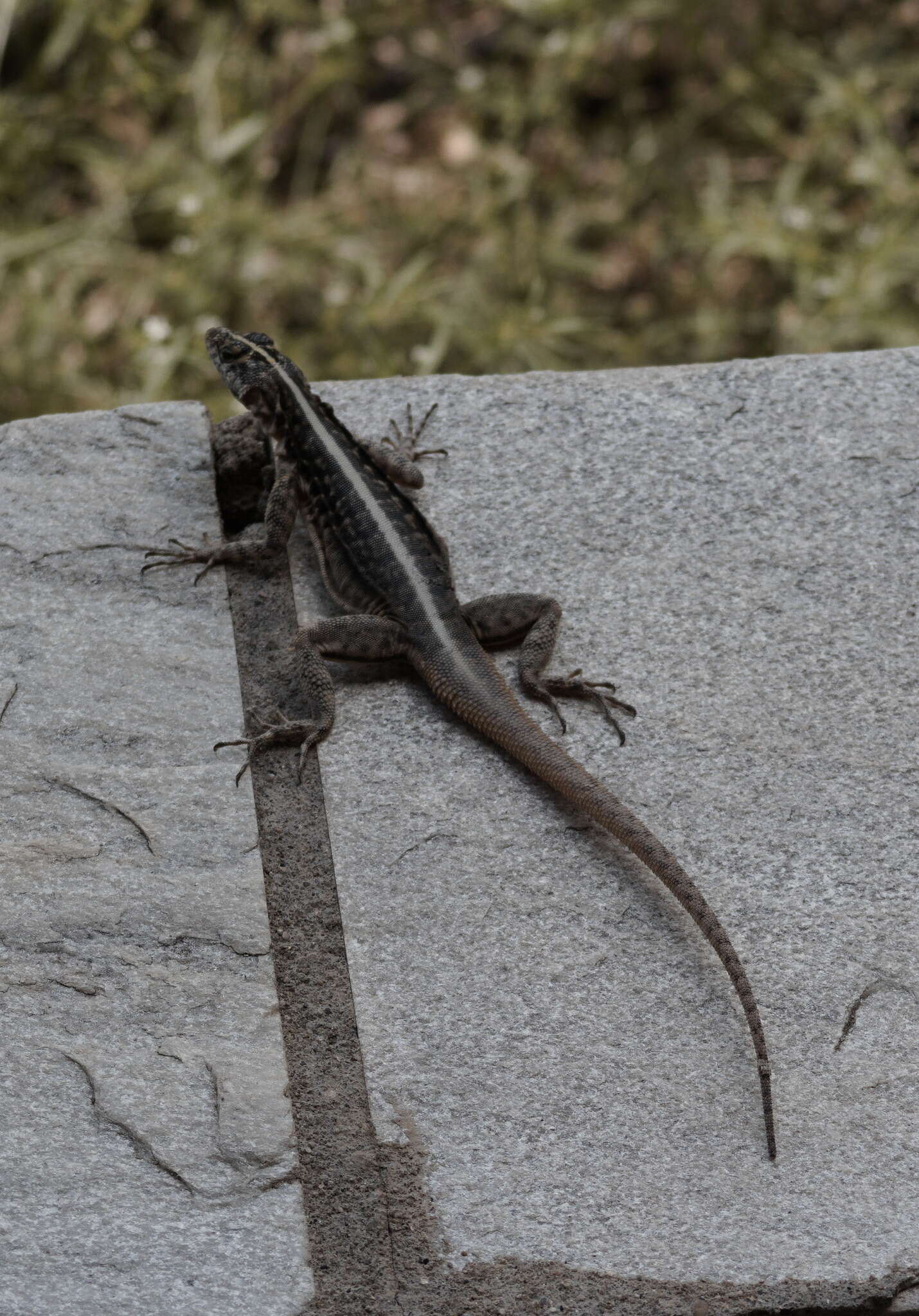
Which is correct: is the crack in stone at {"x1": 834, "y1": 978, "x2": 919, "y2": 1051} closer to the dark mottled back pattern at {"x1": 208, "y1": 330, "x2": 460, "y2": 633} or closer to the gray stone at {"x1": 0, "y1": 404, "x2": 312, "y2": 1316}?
the gray stone at {"x1": 0, "y1": 404, "x2": 312, "y2": 1316}

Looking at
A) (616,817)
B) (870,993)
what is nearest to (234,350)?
(616,817)

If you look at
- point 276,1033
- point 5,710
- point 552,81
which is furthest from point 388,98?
point 276,1033

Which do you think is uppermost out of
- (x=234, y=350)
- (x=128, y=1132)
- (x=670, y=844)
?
(x=234, y=350)

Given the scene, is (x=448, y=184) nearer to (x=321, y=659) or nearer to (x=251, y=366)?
(x=251, y=366)

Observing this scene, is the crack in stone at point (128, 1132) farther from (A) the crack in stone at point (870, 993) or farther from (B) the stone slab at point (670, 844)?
(A) the crack in stone at point (870, 993)

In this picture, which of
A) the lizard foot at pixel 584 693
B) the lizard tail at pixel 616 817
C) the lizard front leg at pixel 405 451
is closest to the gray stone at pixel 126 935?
the lizard front leg at pixel 405 451

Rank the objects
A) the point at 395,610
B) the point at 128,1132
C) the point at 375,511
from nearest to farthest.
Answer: the point at 128,1132 → the point at 395,610 → the point at 375,511
